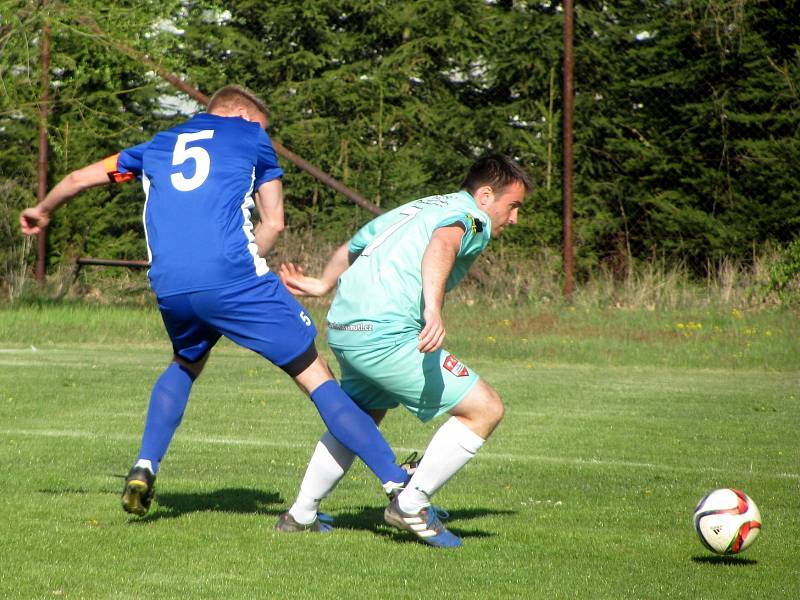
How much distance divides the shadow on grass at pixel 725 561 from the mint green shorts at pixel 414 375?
45.6 inches

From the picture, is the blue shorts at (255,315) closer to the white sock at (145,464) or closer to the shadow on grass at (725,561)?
the white sock at (145,464)

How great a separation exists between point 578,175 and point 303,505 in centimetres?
1909

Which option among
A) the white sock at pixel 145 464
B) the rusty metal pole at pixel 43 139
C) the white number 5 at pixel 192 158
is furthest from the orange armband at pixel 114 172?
the rusty metal pole at pixel 43 139

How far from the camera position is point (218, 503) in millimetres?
6414

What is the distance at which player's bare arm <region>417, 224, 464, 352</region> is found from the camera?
4.98m

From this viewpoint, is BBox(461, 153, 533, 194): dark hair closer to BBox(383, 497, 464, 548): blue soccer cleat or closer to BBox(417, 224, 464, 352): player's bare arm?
BBox(417, 224, 464, 352): player's bare arm

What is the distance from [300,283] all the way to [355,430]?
2.83 feet

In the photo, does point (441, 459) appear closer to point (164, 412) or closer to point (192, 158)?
point (164, 412)

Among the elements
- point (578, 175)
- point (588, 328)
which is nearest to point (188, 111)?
point (578, 175)

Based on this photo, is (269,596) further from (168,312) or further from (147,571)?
(168,312)

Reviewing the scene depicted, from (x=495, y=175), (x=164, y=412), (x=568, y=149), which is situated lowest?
(x=568, y=149)

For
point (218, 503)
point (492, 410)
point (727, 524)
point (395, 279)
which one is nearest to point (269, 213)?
point (395, 279)

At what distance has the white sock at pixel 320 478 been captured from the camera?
561 cm

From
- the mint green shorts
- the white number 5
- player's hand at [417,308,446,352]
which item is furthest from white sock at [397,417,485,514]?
the white number 5
